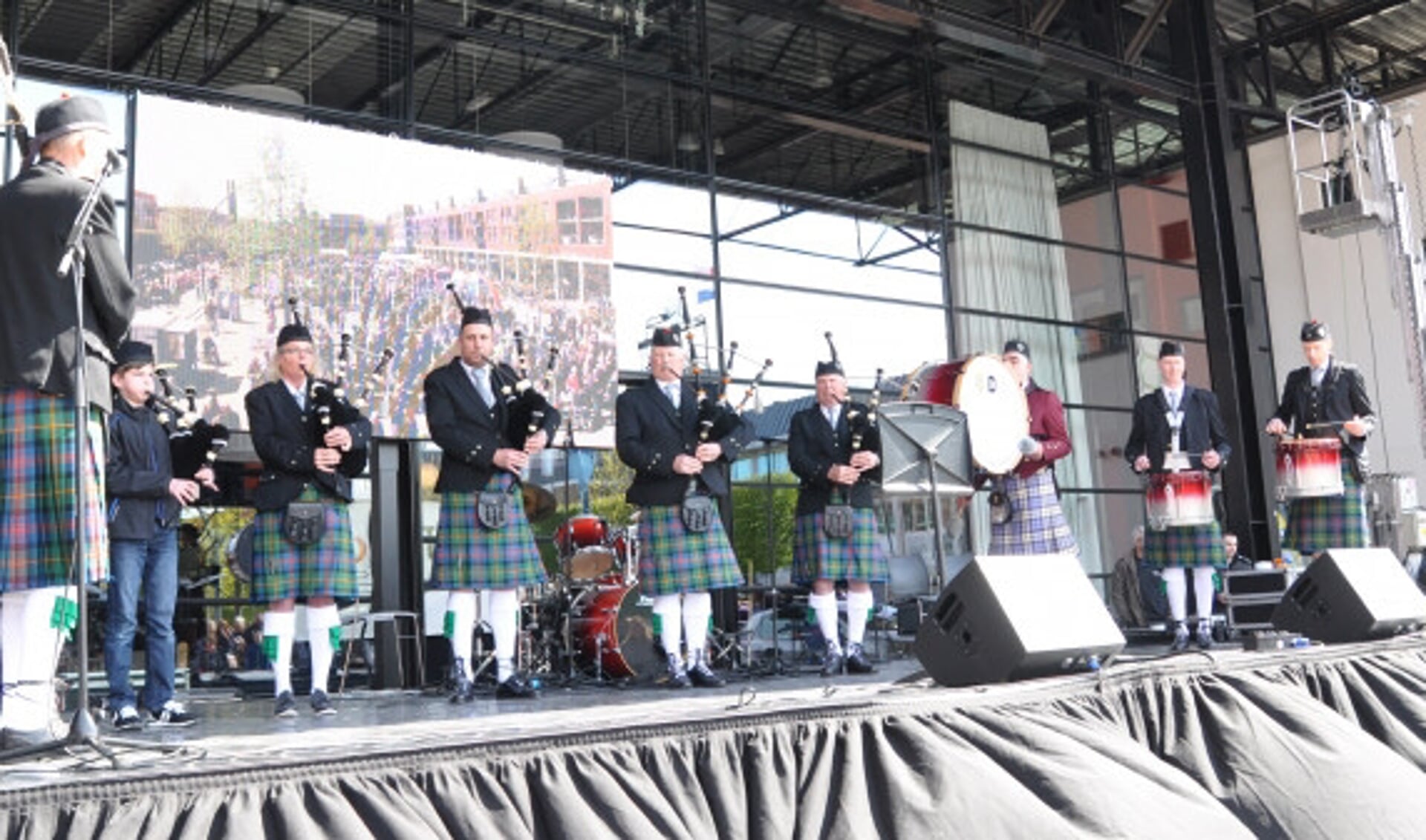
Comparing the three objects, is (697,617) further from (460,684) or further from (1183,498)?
(1183,498)

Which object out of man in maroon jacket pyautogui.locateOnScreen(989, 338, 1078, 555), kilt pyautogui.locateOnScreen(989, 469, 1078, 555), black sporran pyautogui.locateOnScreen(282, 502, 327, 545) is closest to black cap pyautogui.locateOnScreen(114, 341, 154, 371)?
black sporran pyautogui.locateOnScreen(282, 502, 327, 545)

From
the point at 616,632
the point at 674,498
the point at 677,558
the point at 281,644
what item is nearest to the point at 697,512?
the point at 674,498

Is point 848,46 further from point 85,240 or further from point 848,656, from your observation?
point 85,240

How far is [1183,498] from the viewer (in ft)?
22.1

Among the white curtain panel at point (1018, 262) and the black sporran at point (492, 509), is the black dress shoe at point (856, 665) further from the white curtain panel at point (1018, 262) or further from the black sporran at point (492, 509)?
the white curtain panel at point (1018, 262)

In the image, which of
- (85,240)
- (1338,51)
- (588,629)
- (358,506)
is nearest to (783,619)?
(588,629)

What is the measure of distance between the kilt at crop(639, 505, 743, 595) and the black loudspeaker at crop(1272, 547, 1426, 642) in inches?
101

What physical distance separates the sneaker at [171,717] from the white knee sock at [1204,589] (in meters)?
4.90

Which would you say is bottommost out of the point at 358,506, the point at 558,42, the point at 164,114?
the point at 358,506

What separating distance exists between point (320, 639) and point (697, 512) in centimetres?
173

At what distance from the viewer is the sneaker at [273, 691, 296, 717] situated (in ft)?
16.8

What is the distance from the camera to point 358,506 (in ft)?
26.9

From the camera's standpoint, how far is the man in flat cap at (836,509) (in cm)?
672

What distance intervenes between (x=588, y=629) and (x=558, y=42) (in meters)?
4.32
